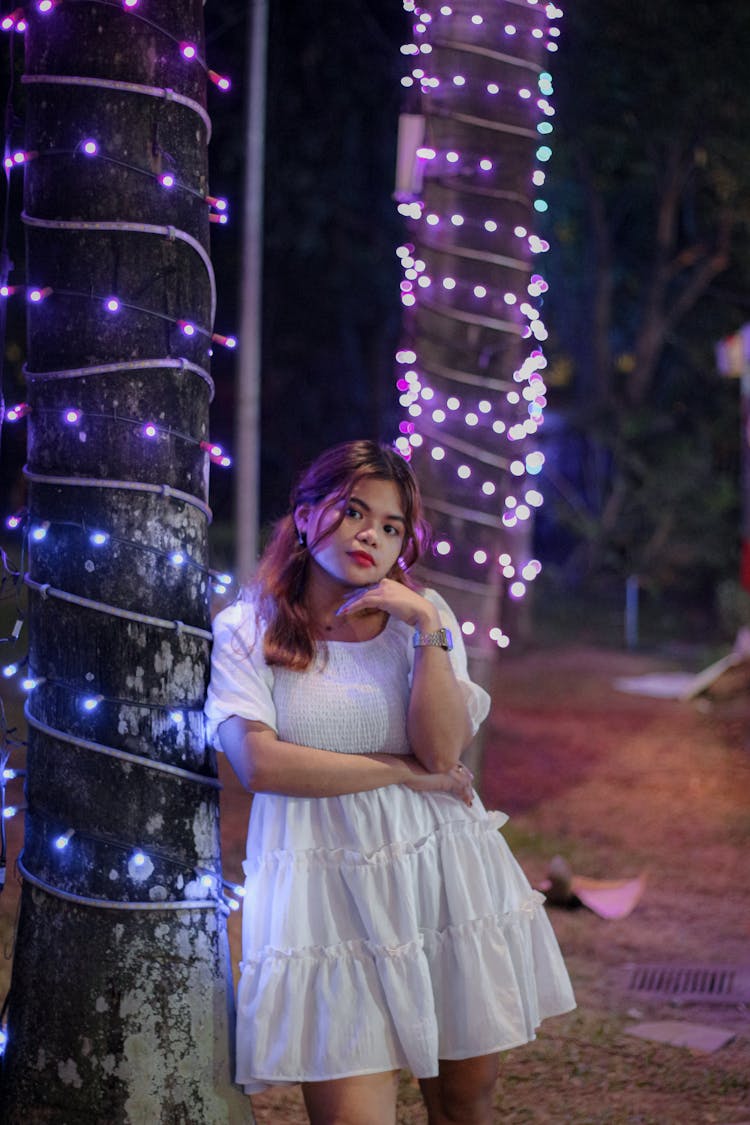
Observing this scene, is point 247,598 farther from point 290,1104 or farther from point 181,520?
point 290,1104

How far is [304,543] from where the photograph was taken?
10.2 feet

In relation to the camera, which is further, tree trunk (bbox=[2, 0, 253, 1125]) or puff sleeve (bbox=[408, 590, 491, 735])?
puff sleeve (bbox=[408, 590, 491, 735])

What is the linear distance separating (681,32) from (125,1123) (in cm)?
1887

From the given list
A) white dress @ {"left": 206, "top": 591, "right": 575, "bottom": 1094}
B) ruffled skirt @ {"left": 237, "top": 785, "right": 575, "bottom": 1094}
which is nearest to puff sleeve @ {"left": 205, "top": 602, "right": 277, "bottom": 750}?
white dress @ {"left": 206, "top": 591, "right": 575, "bottom": 1094}

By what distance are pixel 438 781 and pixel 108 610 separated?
83 cm

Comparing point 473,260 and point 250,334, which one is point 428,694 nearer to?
point 473,260

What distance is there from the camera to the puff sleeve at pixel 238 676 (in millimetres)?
2852

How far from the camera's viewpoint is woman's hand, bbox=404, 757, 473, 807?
9.57 feet

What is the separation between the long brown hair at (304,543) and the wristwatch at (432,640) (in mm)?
239

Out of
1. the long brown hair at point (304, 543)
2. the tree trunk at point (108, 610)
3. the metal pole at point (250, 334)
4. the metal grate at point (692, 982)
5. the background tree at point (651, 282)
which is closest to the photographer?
the tree trunk at point (108, 610)

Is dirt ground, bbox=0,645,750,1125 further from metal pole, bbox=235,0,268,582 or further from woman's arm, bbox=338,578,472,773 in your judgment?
metal pole, bbox=235,0,268,582

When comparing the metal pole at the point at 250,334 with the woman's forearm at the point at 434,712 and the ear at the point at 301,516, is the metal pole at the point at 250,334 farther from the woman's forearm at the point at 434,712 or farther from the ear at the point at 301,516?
the woman's forearm at the point at 434,712

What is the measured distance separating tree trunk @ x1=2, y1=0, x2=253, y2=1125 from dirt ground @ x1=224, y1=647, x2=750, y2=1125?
1.37 metres

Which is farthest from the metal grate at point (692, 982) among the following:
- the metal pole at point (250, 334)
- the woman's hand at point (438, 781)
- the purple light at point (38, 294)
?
the metal pole at point (250, 334)
